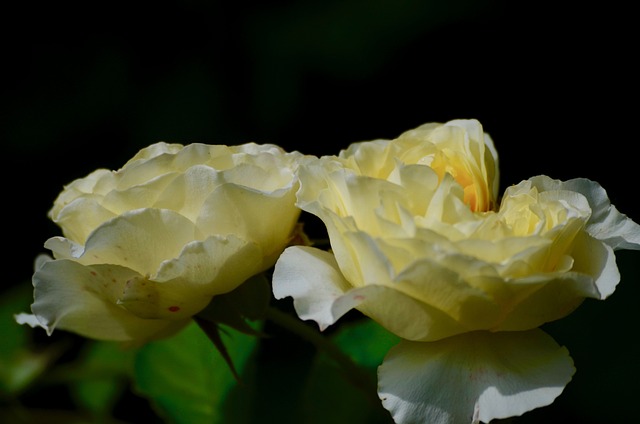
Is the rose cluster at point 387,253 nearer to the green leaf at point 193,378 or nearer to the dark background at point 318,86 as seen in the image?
the green leaf at point 193,378

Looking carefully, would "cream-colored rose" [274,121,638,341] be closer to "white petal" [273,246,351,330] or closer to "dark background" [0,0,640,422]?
"white petal" [273,246,351,330]

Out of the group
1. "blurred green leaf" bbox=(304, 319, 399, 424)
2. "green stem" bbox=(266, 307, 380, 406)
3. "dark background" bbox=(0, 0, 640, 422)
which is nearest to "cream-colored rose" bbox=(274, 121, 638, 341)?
"green stem" bbox=(266, 307, 380, 406)

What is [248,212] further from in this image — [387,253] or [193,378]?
[193,378]

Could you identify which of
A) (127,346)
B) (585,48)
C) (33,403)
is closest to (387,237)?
(127,346)

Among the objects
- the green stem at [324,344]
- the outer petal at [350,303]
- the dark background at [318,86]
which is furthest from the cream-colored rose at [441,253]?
the dark background at [318,86]

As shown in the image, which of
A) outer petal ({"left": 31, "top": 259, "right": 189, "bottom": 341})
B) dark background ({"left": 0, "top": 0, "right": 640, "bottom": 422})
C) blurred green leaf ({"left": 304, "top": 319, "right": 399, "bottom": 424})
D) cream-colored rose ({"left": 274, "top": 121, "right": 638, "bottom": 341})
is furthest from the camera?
dark background ({"left": 0, "top": 0, "right": 640, "bottom": 422})

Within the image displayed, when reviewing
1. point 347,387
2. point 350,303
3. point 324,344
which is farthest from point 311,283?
point 347,387

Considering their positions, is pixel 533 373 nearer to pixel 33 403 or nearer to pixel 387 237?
pixel 387 237
